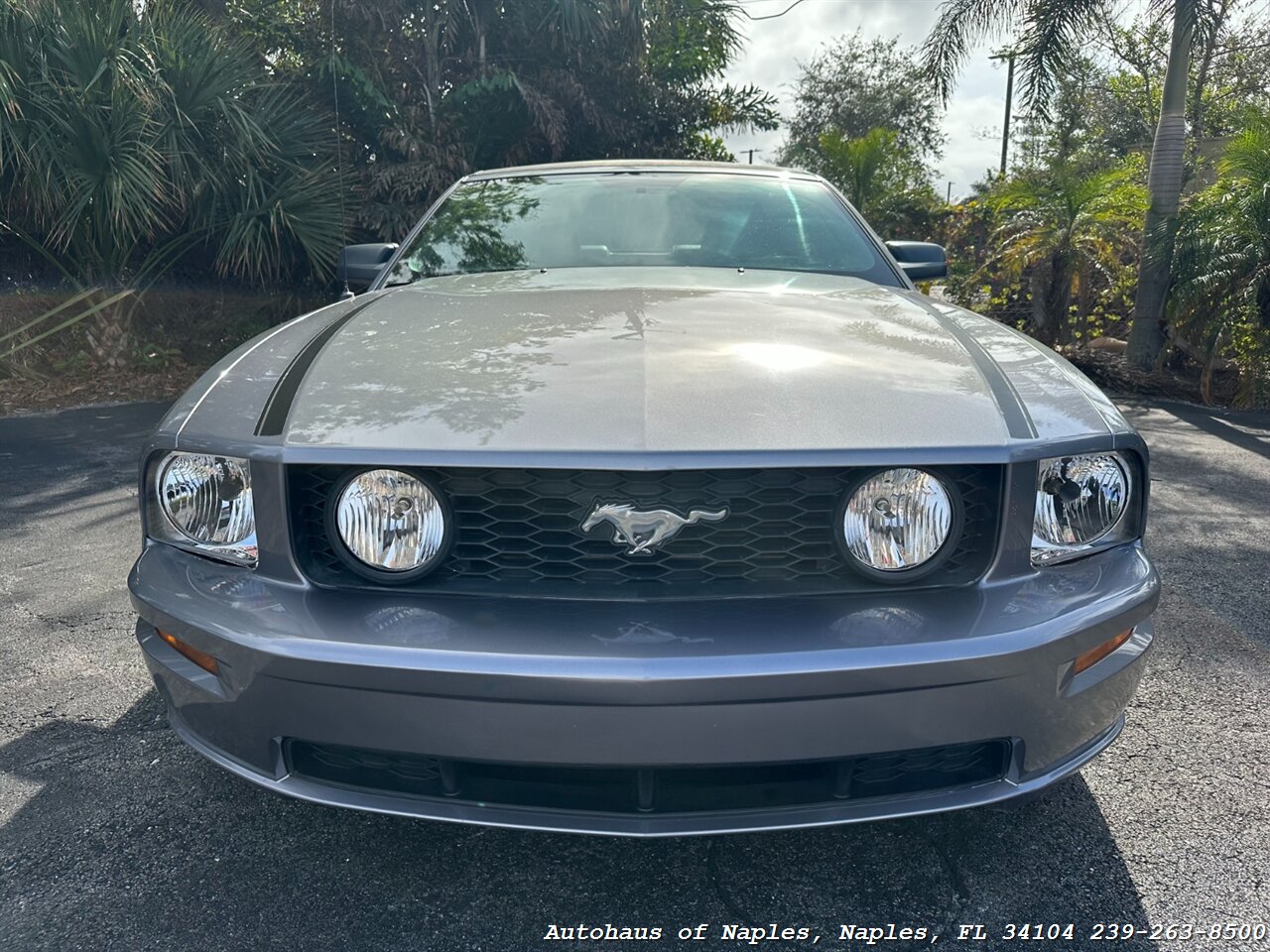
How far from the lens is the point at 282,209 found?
23.5 ft

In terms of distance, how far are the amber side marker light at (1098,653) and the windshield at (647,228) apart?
132 centimetres

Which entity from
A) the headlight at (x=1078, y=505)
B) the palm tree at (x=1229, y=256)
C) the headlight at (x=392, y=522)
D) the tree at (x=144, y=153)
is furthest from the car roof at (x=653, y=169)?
the palm tree at (x=1229, y=256)

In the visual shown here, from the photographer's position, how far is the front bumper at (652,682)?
129 centimetres

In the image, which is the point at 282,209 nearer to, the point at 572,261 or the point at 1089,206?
the point at 572,261

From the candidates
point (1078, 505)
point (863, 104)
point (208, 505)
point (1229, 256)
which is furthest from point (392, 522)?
point (863, 104)

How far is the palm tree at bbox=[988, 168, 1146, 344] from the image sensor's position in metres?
7.96

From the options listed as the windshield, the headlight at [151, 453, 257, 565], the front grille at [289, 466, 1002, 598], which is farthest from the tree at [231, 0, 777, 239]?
the front grille at [289, 466, 1002, 598]

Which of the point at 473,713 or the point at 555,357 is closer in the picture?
the point at 473,713

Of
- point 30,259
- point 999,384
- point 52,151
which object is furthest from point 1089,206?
point 30,259

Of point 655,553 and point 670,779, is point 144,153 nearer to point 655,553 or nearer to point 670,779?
point 655,553

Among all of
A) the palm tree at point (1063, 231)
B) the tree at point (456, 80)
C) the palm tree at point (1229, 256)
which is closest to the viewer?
the palm tree at point (1229, 256)

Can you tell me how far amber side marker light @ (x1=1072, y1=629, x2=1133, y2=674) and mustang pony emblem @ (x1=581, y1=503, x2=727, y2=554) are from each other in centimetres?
66

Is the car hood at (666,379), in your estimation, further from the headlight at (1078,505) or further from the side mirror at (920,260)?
the side mirror at (920,260)

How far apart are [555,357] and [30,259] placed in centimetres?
778
